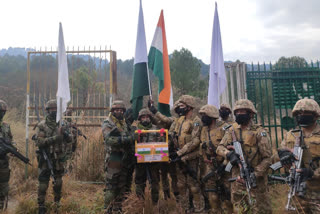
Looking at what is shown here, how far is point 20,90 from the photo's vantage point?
3306cm

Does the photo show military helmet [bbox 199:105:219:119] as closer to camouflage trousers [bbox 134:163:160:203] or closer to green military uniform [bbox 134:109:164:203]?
green military uniform [bbox 134:109:164:203]

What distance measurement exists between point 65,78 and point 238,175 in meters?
3.78

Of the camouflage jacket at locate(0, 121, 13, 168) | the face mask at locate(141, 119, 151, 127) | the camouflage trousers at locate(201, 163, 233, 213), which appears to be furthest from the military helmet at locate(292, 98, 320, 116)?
the camouflage jacket at locate(0, 121, 13, 168)

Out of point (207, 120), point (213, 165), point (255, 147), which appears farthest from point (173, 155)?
point (255, 147)

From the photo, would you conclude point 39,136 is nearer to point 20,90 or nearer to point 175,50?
point 175,50

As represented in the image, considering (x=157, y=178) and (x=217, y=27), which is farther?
(x=217, y=27)

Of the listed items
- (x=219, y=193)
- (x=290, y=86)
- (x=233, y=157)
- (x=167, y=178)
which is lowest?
(x=219, y=193)

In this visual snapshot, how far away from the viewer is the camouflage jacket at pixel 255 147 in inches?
142

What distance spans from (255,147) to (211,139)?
1047mm

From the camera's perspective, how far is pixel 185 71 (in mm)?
20109

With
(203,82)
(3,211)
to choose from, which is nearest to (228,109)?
(3,211)

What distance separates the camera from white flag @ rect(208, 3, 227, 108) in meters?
5.78

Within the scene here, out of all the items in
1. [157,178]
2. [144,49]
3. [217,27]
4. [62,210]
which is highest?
[217,27]

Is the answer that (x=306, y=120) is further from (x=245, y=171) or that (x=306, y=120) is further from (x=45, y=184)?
(x=45, y=184)
